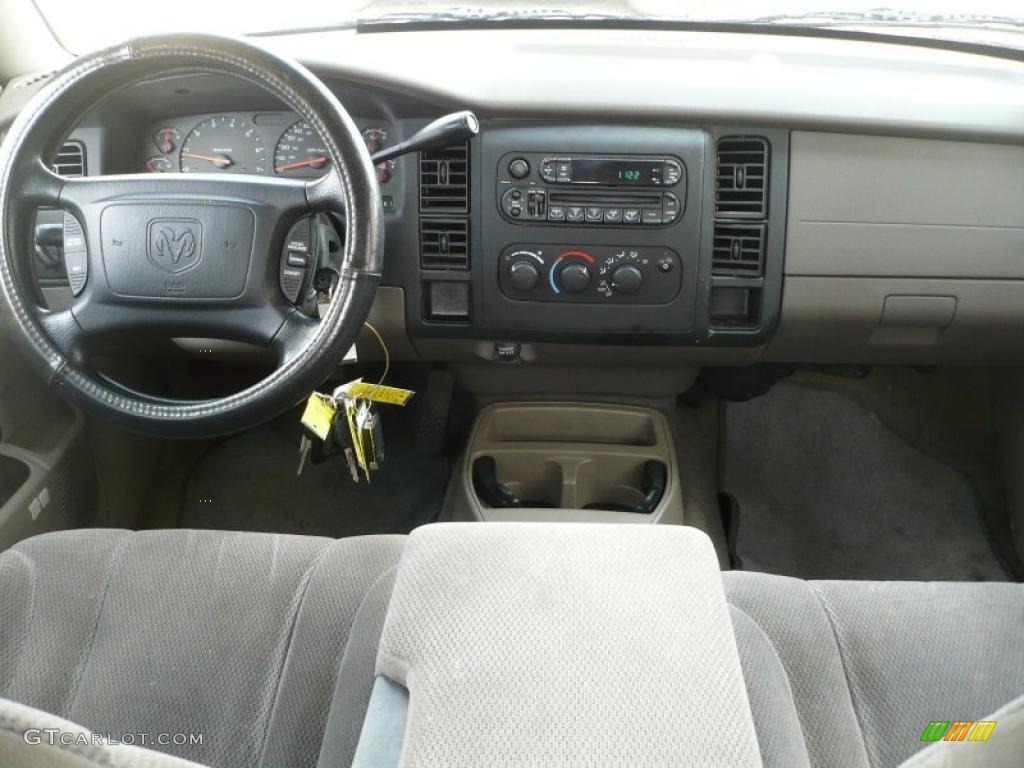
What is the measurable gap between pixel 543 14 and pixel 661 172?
17.3 inches

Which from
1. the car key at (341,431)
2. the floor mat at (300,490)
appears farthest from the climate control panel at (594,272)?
the floor mat at (300,490)

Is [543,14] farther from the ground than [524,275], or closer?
farther from the ground

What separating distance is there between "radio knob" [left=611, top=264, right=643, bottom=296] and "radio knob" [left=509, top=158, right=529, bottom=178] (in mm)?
234

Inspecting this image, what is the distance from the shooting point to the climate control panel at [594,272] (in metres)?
1.48

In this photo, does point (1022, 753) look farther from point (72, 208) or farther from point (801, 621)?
point (72, 208)

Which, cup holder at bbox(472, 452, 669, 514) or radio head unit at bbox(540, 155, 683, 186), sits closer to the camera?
radio head unit at bbox(540, 155, 683, 186)

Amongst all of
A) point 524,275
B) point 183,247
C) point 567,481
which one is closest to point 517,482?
point 567,481

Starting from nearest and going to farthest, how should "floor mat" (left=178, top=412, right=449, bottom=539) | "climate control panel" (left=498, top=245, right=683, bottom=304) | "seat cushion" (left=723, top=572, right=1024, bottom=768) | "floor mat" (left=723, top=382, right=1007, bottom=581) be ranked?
1. "seat cushion" (left=723, top=572, right=1024, bottom=768)
2. "climate control panel" (left=498, top=245, right=683, bottom=304)
3. "floor mat" (left=723, top=382, right=1007, bottom=581)
4. "floor mat" (left=178, top=412, right=449, bottom=539)

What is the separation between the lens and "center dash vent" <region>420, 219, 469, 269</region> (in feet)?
4.88

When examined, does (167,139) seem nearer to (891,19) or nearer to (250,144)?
(250,144)

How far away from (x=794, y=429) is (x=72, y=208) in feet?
5.64

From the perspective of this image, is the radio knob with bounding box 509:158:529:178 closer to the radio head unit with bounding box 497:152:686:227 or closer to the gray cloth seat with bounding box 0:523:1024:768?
the radio head unit with bounding box 497:152:686:227

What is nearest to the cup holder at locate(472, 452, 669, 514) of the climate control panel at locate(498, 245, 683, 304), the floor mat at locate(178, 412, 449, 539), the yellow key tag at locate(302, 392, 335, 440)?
the floor mat at locate(178, 412, 449, 539)

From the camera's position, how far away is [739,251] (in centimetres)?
149
